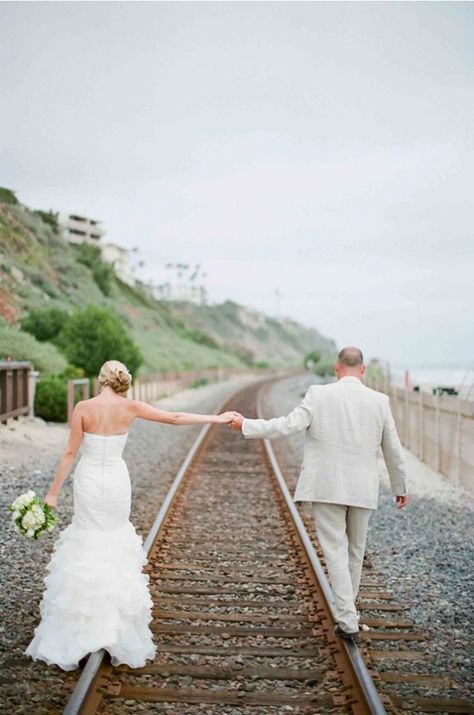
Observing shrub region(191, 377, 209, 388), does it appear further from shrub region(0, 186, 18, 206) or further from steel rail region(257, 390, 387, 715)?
steel rail region(257, 390, 387, 715)

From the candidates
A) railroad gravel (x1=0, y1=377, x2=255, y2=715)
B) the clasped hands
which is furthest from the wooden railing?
the clasped hands

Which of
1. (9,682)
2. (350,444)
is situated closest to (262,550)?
(350,444)

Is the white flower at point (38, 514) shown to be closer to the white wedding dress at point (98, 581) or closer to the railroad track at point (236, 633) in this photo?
the white wedding dress at point (98, 581)

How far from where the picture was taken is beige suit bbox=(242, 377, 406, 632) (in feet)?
17.6

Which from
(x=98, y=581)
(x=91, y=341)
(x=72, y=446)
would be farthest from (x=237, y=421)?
(x=91, y=341)

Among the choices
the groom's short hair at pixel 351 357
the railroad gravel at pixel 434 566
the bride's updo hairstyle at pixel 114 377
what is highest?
the groom's short hair at pixel 351 357

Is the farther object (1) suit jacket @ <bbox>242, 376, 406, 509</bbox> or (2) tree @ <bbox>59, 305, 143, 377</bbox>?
(2) tree @ <bbox>59, 305, 143, 377</bbox>

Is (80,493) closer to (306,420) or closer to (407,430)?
(306,420)

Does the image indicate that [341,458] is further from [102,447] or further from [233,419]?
[102,447]

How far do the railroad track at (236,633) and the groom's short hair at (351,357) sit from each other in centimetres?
191

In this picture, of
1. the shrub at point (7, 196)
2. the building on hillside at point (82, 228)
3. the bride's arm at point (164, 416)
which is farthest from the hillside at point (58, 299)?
the bride's arm at point (164, 416)

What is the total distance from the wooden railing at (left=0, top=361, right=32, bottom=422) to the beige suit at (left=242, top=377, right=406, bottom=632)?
38.6ft

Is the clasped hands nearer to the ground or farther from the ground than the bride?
farther from the ground

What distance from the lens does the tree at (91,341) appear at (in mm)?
29031
